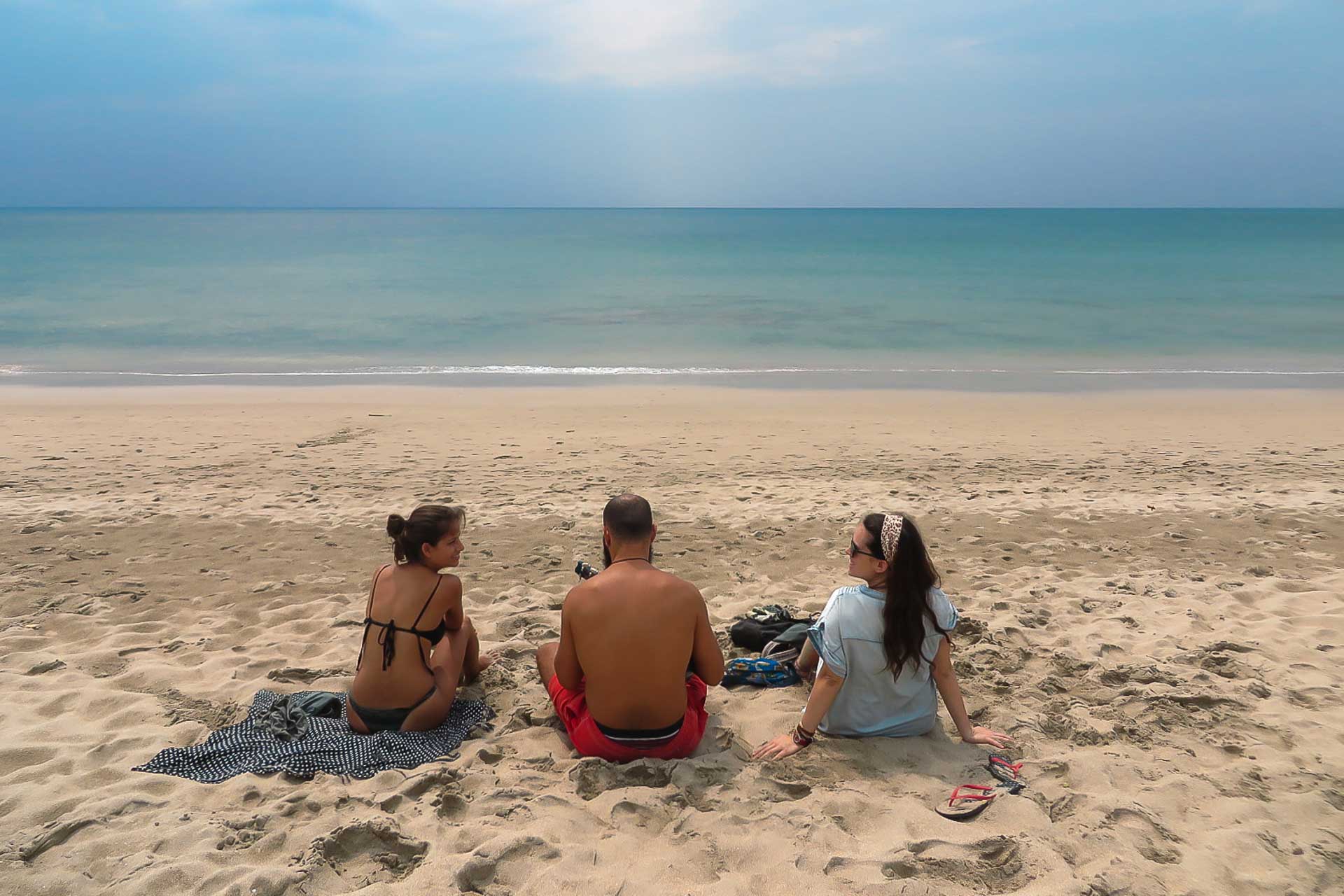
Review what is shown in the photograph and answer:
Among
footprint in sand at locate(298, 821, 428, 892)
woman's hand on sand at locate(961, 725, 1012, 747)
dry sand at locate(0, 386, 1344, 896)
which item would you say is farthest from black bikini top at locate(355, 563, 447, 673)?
woman's hand on sand at locate(961, 725, 1012, 747)

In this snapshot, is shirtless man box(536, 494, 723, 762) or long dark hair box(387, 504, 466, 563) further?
long dark hair box(387, 504, 466, 563)

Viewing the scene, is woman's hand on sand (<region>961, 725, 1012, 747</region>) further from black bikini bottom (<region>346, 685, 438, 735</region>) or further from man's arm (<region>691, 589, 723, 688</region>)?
black bikini bottom (<region>346, 685, 438, 735</region>)

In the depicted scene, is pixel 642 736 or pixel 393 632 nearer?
pixel 642 736

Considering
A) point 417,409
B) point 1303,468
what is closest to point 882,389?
point 1303,468

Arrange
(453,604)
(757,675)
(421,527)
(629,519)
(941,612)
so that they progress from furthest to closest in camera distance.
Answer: (757,675)
(453,604)
(421,527)
(941,612)
(629,519)

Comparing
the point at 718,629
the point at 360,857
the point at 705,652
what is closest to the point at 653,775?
the point at 705,652

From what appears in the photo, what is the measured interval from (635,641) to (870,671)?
1057 millimetres

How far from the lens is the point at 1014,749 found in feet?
12.5

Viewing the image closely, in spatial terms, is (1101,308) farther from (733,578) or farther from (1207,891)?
(1207,891)

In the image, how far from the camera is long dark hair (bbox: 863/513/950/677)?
349 cm

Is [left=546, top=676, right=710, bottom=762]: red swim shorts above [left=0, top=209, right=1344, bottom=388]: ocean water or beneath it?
beneath

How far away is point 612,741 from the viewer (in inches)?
144

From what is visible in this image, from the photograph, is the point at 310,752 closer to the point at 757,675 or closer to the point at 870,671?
the point at 757,675

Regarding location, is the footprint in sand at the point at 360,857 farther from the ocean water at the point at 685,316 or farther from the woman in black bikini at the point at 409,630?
the ocean water at the point at 685,316
